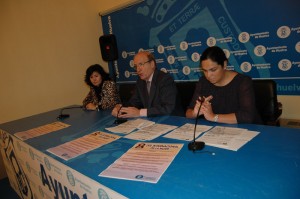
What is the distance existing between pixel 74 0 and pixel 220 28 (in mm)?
2717

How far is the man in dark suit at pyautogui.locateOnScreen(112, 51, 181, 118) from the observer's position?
6.88 feet

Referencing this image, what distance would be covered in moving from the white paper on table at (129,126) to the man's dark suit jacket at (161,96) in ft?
0.60

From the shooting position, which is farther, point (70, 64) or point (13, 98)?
point (70, 64)

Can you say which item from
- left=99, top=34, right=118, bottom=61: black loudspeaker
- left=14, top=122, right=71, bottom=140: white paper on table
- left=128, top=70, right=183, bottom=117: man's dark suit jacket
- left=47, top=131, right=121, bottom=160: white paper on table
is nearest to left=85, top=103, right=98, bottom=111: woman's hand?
left=14, top=122, right=71, bottom=140: white paper on table

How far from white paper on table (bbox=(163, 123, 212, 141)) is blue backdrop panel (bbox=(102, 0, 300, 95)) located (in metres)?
1.46

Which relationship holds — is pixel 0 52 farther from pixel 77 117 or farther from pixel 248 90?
pixel 248 90

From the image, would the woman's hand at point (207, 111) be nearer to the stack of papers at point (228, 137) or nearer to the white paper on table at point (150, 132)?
the stack of papers at point (228, 137)

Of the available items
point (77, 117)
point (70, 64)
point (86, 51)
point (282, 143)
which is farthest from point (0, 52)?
point (282, 143)

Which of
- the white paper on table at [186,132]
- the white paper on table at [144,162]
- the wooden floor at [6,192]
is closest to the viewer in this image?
the white paper on table at [144,162]

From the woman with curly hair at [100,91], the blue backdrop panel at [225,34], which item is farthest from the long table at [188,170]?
the blue backdrop panel at [225,34]

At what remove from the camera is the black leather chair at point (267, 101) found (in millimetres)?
1937

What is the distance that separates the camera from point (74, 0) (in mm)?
4117

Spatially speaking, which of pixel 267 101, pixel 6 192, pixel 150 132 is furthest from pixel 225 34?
pixel 6 192

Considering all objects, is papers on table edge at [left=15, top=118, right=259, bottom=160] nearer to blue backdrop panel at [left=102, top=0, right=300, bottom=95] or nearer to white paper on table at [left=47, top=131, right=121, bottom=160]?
white paper on table at [left=47, top=131, right=121, bottom=160]
